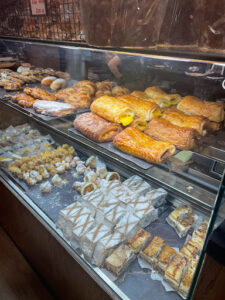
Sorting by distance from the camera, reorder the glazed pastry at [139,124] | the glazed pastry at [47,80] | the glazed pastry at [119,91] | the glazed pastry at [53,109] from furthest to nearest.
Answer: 1. the glazed pastry at [47,80]
2. the glazed pastry at [119,91]
3. the glazed pastry at [53,109]
4. the glazed pastry at [139,124]

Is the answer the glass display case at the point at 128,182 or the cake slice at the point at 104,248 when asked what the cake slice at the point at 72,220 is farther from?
the cake slice at the point at 104,248

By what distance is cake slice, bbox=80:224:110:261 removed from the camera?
1494 mm

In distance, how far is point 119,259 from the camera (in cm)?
143

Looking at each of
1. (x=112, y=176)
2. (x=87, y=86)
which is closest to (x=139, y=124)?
(x=112, y=176)

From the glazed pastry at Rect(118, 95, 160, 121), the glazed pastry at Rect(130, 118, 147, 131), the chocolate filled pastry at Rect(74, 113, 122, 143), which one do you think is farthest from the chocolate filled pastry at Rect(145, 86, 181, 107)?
the chocolate filled pastry at Rect(74, 113, 122, 143)

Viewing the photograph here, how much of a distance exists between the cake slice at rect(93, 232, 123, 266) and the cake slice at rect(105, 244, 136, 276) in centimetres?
3

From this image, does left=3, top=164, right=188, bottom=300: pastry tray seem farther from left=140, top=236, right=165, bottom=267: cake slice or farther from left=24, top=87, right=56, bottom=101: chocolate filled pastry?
left=24, top=87, right=56, bottom=101: chocolate filled pastry

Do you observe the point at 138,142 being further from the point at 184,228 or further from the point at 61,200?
the point at 61,200

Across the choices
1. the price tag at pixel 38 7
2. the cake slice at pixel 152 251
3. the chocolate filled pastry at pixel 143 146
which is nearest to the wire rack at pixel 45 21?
the price tag at pixel 38 7

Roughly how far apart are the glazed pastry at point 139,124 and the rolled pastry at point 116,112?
53 mm

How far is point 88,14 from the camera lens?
1047 millimetres

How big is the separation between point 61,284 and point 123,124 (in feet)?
4.36

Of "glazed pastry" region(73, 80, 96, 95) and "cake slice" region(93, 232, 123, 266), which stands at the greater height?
"glazed pastry" region(73, 80, 96, 95)

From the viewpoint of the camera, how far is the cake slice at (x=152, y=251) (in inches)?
57.7
